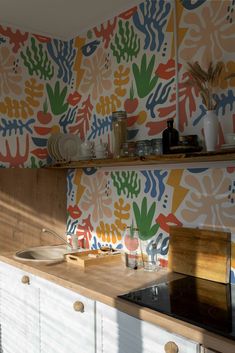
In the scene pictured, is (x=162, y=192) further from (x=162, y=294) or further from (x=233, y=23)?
(x=233, y=23)

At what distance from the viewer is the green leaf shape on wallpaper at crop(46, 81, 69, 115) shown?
10.4ft

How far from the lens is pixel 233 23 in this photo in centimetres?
195

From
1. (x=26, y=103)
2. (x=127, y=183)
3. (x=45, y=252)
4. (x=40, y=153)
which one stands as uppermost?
(x=26, y=103)

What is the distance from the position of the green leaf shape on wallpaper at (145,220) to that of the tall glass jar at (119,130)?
378 mm

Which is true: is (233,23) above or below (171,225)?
above

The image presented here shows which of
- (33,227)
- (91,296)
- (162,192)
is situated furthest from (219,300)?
(33,227)

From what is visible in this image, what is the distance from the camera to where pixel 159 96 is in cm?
235

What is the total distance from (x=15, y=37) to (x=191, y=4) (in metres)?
1.45

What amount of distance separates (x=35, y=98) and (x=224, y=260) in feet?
6.47

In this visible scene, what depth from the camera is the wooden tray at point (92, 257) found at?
2.35 meters

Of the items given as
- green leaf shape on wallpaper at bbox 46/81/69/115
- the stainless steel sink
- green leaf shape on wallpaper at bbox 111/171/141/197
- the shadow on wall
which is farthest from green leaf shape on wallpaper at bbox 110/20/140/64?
the stainless steel sink

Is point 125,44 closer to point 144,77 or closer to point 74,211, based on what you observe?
point 144,77

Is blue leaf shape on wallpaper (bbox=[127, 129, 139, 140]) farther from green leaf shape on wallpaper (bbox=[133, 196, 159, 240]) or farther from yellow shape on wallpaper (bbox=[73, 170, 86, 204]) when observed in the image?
yellow shape on wallpaper (bbox=[73, 170, 86, 204])

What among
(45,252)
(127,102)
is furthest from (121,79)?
(45,252)
